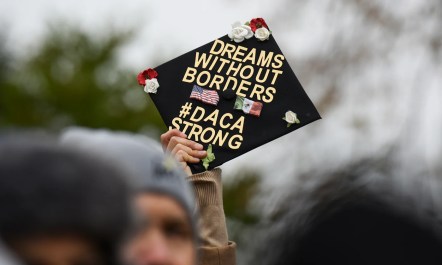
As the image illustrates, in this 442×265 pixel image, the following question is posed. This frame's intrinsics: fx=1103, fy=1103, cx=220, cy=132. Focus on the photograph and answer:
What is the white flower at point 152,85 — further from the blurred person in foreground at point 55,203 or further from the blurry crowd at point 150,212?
the blurred person in foreground at point 55,203

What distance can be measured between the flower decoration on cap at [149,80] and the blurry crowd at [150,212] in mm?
909

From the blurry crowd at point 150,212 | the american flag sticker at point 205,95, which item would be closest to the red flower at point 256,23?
the american flag sticker at point 205,95

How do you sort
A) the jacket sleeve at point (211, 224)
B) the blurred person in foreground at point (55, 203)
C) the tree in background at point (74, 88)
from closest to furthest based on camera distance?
1. the blurred person in foreground at point (55, 203)
2. the jacket sleeve at point (211, 224)
3. the tree in background at point (74, 88)

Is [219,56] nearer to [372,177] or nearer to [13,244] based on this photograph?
[372,177]

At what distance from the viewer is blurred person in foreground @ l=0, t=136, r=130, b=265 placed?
4.45ft

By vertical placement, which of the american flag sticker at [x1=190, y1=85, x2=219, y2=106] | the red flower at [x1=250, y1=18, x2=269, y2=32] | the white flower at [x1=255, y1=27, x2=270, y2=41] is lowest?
the american flag sticker at [x1=190, y1=85, x2=219, y2=106]

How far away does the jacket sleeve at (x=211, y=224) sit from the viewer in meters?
2.96

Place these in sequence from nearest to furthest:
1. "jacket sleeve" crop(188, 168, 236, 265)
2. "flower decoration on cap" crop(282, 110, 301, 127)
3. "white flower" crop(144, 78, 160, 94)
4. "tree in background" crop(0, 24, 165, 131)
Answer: "jacket sleeve" crop(188, 168, 236, 265), "flower decoration on cap" crop(282, 110, 301, 127), "white flower" crop(144, 78, 160, 94), "tree in background" crop(0, 24, 165, 131)

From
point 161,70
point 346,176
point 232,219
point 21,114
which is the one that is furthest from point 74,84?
point 346,176

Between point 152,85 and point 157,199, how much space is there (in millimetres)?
1882

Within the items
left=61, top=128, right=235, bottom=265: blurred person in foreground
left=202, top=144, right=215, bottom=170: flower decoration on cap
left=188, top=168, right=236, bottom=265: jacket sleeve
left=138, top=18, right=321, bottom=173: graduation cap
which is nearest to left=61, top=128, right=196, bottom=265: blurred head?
left=61, top=128, right=235, bottom=265: blurred person in foreground

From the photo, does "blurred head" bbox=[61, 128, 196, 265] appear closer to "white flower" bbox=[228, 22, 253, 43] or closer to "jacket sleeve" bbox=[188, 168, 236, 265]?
"jacket sleeve" bbox=[188, 168, 236, 265]

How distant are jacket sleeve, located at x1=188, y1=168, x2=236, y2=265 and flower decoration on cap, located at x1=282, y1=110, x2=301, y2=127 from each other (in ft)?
1.53

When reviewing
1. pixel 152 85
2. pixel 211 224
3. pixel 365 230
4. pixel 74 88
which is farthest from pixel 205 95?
pixel 74 88
